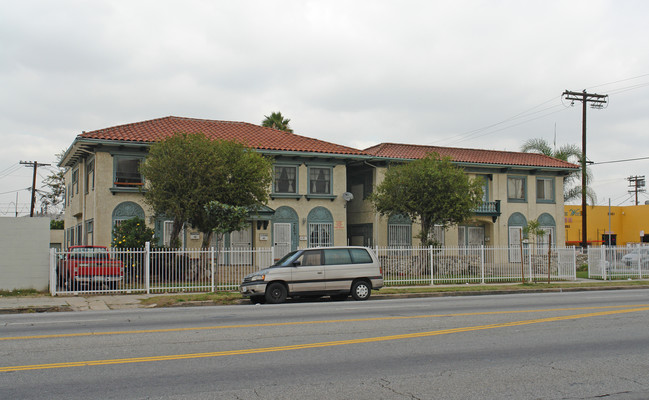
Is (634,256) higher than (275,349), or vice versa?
(634,256)

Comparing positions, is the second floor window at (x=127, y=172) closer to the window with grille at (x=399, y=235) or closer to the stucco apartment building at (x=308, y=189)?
the stucco apartment building at (x=308, y=189)

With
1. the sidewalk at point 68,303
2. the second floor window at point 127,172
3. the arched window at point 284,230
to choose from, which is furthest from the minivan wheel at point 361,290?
the second floor window at point 127,172

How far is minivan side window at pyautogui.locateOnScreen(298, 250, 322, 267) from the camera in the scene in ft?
59.3

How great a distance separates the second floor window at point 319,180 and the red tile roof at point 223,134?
3.83 feet

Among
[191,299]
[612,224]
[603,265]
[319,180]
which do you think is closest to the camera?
[191,299]

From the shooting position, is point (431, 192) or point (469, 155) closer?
point (431, 192)

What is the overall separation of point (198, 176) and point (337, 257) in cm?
732

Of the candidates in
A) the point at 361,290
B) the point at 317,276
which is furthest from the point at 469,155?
the point at 317,276

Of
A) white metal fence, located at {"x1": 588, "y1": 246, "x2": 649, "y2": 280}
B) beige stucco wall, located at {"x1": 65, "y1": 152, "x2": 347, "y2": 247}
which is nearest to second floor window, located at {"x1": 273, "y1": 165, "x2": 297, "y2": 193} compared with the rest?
beige stucco wall, located at {"x1": 65, "y1": 152, "x2": 347, "y2": 247}

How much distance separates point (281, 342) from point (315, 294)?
8.13 metres

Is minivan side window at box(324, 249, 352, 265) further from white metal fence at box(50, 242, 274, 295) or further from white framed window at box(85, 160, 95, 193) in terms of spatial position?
white framed window at box(85, 160, 95, 193)

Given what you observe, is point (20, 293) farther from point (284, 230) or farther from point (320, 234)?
point (320, 234)

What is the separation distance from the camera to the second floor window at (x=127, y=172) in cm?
2847

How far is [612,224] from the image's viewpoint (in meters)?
58.3
